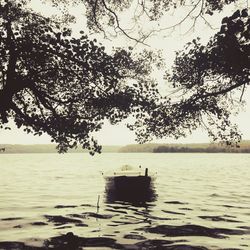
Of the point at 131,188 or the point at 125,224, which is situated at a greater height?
the point at 131,188

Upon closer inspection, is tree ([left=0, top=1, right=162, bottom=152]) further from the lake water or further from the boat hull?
the boat hull

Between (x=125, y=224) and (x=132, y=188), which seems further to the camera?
(x=132, y=188)

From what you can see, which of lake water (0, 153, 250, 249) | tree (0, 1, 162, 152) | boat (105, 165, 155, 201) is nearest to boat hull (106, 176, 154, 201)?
boat (105, 165, 155, 201)

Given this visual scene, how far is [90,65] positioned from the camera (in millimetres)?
16016

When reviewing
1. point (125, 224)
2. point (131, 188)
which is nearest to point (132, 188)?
point (131, 188)

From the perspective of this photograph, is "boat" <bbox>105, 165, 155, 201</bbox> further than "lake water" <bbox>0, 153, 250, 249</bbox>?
Yes

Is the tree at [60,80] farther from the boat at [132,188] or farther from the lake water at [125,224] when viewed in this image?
the boat at [132,188]

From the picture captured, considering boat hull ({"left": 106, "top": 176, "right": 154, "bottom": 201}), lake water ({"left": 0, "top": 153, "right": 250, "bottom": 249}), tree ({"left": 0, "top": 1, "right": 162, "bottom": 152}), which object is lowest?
lake water ({"left": 0, "top": 153, "right": 250, "bottom": 249})

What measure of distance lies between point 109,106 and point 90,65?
7.33 feet

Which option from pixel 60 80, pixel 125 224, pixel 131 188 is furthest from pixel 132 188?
pixel 60 80

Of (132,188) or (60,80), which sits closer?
(60,80)

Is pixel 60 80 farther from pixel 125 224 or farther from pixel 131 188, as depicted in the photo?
pixel 131 188

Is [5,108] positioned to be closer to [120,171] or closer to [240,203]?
[240,203]

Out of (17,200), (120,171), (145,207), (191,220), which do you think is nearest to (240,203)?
(145,207)
